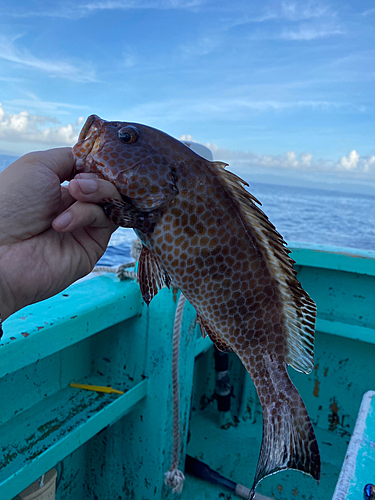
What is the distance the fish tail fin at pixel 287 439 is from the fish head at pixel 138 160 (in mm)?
1014

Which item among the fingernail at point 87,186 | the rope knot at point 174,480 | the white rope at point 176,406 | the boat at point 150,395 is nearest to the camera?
the fingernail at point 87,186

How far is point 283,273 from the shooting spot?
1.64 metres

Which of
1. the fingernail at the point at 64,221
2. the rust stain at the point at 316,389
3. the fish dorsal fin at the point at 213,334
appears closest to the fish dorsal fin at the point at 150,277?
the fish dorsal fin at the point at 213,334

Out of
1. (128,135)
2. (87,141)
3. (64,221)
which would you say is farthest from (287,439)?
(87,141)

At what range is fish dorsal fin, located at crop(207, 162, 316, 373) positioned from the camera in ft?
5.34

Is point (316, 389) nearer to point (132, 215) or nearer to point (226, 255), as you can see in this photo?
point (226, 255)

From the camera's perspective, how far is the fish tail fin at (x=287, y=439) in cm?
154

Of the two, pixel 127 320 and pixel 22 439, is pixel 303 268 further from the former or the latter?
pixel 22 439

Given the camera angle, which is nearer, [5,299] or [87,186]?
[87,186]

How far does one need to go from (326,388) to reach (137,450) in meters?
2.33

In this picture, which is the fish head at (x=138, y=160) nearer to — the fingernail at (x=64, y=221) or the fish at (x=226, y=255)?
the fish at (x=226, y=255)

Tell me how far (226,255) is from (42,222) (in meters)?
0.92

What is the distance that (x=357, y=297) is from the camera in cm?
405

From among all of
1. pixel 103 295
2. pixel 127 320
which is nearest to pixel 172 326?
pixel 127 320
